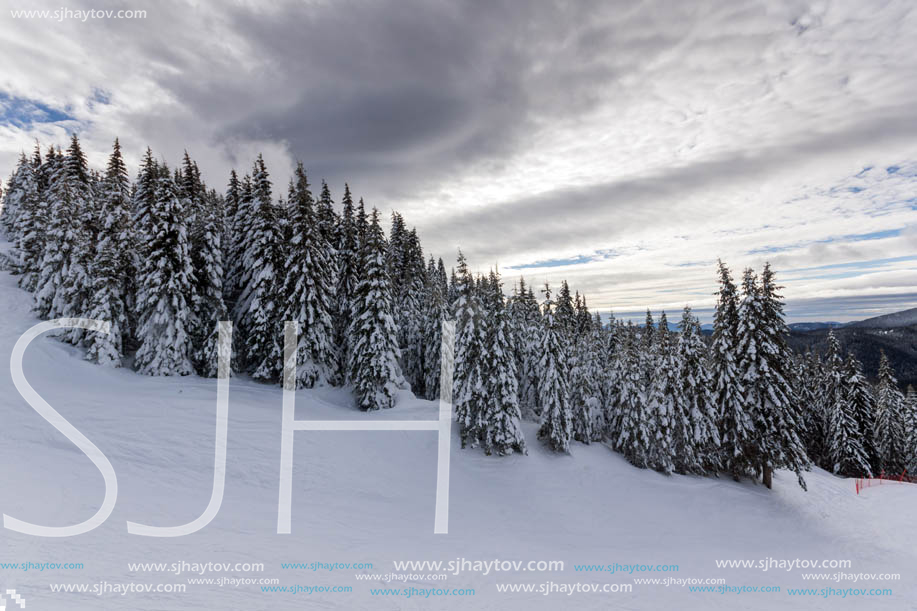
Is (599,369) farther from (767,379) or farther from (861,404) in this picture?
(861,404)

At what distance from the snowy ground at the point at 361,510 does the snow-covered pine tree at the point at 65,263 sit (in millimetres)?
2585

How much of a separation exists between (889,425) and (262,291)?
60.7m

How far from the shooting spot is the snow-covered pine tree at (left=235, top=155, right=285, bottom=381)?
28031 millimetres

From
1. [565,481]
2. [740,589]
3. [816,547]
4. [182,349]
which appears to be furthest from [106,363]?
[816,547]

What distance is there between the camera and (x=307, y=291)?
91.3ft

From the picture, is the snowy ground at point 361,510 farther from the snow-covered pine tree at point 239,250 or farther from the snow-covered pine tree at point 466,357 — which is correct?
the snow-covered pine tree at point 239,250

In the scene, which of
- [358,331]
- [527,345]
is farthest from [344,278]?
[527,345]

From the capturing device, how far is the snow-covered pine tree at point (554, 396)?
91.5 feet

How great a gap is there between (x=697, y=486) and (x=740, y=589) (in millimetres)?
12951

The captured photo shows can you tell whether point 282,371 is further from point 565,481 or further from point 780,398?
point 780,398

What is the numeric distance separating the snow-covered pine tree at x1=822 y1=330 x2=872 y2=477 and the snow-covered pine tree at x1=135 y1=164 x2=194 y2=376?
177 ft

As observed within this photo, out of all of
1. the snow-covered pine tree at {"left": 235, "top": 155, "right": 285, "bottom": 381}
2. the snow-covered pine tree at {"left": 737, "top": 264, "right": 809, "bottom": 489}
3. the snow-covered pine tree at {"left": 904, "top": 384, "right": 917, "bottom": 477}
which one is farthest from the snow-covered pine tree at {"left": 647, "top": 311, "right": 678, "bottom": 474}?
the snow-covered pine tree at {"left": 904, "top": 384, "right": 917, "bottom": 477}

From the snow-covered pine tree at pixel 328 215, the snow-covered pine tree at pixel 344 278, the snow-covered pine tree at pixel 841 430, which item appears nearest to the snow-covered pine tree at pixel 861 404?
the snow-covered pine tree at pixel 841 430

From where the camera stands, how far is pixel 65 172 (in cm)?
3653
